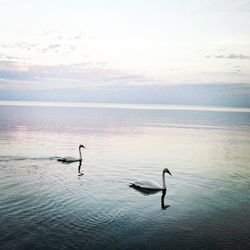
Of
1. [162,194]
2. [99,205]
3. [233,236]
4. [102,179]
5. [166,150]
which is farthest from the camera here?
[166,150]

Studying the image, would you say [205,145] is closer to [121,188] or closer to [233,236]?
[121,188]

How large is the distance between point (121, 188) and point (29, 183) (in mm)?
6160

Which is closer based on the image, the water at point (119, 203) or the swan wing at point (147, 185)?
the water at point (119, 203)

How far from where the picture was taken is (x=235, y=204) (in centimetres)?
2258

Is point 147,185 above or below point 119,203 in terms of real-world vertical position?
above

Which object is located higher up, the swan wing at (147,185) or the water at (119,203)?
the swan wing at (147,185)

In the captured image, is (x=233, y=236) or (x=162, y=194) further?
(x=162, y=194)

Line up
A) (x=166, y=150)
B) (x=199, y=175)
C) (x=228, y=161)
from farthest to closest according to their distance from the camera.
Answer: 1. (x=166, y=150)
2. (x=228, y=161)
3. (x=199, y=175)

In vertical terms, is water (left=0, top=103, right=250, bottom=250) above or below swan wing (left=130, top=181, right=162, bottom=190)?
below

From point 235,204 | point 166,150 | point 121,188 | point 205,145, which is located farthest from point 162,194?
point 205,145

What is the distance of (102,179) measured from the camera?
2830cm

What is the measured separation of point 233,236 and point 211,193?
7.53 meters

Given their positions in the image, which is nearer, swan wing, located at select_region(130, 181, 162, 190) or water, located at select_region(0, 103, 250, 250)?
water, located at select_region(0, 103, 250, 250)

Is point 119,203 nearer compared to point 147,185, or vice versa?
point 119,203
